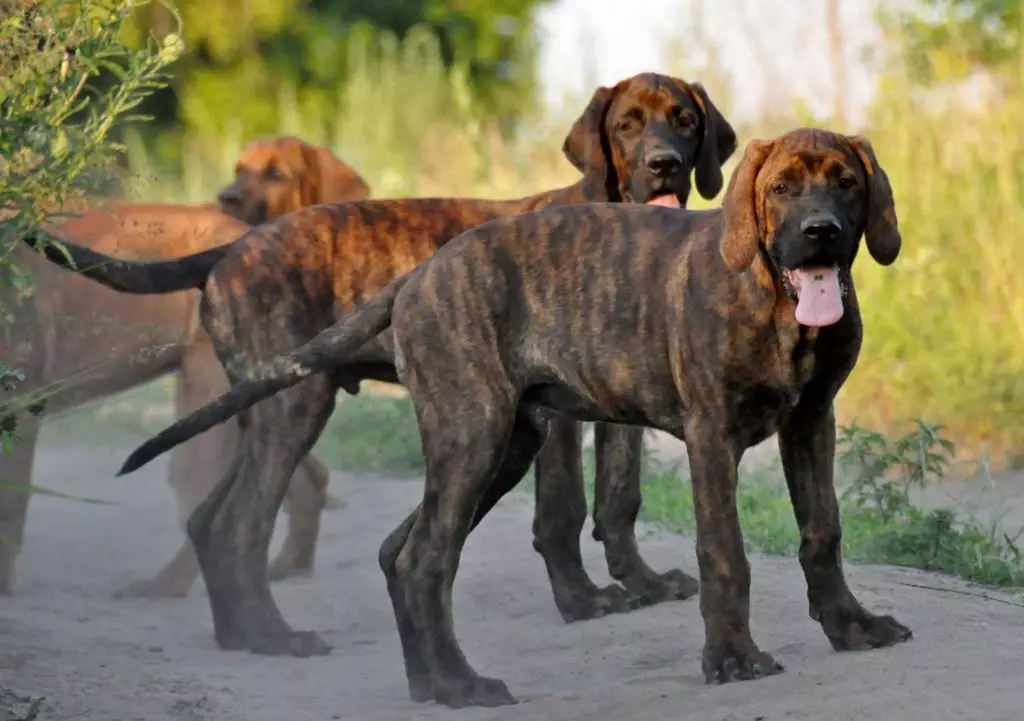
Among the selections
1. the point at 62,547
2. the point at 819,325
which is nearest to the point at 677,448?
the point at 62,547

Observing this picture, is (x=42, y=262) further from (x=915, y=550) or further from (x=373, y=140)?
(x=373, y=140)

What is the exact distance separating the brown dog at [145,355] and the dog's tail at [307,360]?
2095mm

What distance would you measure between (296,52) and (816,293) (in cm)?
2210

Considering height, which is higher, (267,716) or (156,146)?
(156,146)

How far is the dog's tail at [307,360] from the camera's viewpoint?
236 inches

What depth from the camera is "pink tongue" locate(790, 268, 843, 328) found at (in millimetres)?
5258

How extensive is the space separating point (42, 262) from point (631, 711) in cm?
399

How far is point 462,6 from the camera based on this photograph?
27328mm

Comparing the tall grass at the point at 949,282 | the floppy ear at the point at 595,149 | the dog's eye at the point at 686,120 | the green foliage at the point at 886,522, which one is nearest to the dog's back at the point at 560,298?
the floppy ear at the point at 595,149

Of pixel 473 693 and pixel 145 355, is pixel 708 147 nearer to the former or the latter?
pixel 145 355

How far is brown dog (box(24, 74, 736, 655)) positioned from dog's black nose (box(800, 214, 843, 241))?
1.91 metres

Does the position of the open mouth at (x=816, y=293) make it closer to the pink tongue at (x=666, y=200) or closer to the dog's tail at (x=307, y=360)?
the dog's tail at (x=307, y=360)

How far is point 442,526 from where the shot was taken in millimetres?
5891

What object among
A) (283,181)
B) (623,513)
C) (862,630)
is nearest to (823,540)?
(862,630)
